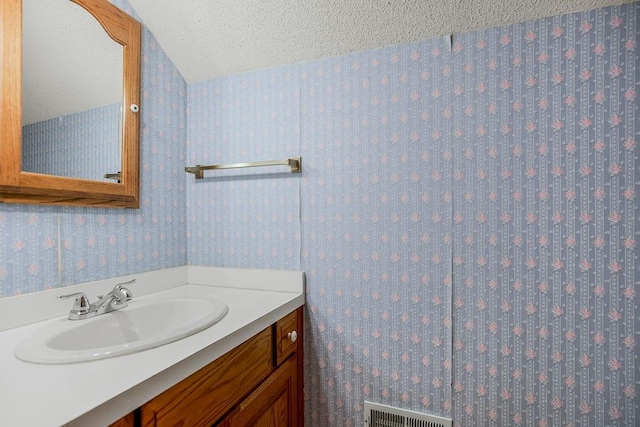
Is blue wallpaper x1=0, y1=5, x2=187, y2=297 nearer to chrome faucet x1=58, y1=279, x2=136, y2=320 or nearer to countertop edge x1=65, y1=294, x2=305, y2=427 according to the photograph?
chrome faucet x1=58, y1=279, x2=136, y2=320

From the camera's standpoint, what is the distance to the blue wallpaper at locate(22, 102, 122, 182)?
1.04 metres

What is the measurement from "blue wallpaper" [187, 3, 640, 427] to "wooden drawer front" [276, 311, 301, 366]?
0.12 m

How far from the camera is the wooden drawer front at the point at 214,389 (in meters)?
0.74

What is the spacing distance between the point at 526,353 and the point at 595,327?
23 centimetres

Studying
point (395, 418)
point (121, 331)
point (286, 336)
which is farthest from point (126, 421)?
point (395, 418)

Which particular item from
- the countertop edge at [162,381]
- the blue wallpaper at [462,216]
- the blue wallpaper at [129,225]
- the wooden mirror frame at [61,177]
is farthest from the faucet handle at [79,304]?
the blue wallpaper at [462,216]

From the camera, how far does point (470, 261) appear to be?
1.25 m

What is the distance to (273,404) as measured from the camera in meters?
1.20

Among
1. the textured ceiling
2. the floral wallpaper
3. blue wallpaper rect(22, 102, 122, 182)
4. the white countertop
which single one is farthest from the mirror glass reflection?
the floral wallpaper

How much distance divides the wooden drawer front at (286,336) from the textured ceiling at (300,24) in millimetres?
1116

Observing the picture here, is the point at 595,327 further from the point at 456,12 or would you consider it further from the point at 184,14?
the point at 184,14

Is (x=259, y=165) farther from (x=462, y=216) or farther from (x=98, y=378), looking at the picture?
(x=98, y=378)

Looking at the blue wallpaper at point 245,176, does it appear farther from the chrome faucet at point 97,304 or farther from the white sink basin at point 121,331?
the chrome faucet at point 97,304

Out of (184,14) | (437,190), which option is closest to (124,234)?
(184,14)
